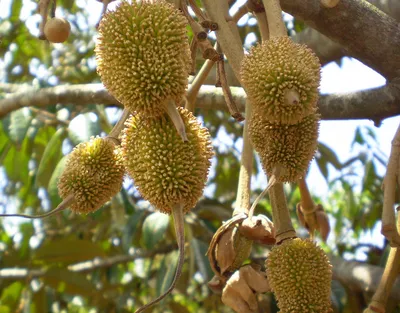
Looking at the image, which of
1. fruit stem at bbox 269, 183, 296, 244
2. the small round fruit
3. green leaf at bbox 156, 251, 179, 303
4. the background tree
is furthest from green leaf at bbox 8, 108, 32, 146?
fruit stem at bbox 269, 183, 296, 244

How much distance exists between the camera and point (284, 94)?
29.2 inches

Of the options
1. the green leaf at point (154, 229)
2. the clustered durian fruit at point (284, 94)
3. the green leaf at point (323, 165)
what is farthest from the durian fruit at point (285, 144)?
the green leaf at point (323, 165)

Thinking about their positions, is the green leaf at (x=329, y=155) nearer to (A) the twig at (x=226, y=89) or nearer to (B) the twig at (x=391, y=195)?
Result: (B) the twig at (x=391, y=195)

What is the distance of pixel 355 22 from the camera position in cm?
106

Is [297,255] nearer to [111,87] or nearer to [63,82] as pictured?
[111,87]

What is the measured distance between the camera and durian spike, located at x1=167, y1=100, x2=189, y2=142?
706 mm

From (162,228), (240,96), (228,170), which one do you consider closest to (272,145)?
(240,96)

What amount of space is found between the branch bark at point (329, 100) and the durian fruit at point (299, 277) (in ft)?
1.54

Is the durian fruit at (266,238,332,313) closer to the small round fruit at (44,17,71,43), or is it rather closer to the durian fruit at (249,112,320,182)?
the durian fruit at (249,112,320,182)

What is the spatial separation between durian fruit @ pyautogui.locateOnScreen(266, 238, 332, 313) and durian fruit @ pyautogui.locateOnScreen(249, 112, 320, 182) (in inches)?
4.1

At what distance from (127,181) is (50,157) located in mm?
271

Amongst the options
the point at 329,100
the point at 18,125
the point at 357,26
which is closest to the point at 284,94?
the point at 357,26

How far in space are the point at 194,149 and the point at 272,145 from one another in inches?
5.8

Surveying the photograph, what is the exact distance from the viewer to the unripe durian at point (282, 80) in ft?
2.43
